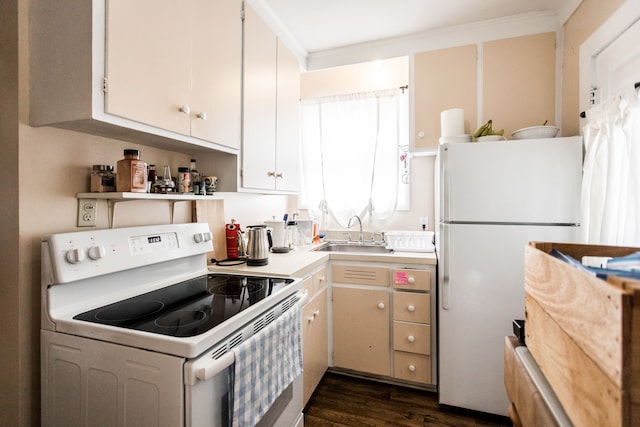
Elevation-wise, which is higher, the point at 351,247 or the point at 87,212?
the point at 87,212

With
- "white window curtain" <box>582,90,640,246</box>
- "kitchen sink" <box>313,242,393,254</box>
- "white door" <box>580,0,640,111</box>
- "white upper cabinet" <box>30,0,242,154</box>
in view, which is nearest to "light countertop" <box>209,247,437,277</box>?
"kitchen sink" <box>313,242,393,254</box>

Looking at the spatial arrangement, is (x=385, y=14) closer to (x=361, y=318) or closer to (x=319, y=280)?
(x=319, y=280)

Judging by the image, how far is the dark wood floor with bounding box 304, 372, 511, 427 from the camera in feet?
5.75

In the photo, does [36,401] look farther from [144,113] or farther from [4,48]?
[4,48]

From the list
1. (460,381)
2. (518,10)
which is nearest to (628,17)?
(518,10)

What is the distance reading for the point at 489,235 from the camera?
1732 millimetres

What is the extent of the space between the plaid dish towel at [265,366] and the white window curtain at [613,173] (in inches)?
57.4

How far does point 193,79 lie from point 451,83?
1.78 m

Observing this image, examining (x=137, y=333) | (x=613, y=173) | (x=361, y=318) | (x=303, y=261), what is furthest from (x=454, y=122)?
(x=137, y=333)

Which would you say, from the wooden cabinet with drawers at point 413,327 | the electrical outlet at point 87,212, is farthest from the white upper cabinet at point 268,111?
the wooden cabinet with drawers at point 413,327

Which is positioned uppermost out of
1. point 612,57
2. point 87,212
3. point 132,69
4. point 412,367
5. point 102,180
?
point 612,57

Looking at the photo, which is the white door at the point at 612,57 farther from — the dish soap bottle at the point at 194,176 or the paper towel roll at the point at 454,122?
the dish soap bottle at the point at 194,176

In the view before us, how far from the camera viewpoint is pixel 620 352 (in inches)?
14.9

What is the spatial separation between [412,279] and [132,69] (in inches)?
72.7
